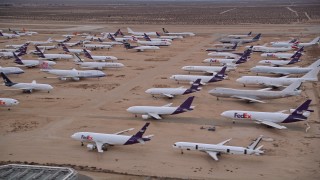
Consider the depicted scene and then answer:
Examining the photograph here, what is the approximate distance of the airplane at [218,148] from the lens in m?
50.3

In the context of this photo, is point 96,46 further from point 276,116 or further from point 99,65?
point 276,116

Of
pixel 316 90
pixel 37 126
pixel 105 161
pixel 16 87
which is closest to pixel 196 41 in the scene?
pixel 316 90

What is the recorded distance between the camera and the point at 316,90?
85.2 meters

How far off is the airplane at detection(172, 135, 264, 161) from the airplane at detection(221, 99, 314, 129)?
9.97 metres

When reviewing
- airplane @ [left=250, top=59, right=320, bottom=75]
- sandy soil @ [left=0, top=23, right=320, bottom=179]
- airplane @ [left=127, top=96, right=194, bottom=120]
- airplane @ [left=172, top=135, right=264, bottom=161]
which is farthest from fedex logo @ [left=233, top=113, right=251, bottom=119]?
airplane @ [left=250, top=59, right=320, bottom=75]

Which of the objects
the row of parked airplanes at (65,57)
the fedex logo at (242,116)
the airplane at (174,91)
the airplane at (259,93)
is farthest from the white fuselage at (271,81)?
the row of parked airplanes at (65,57)

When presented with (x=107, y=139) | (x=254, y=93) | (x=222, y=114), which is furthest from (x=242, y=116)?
(x=107, y=139)

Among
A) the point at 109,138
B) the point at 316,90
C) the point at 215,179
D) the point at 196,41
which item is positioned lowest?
Answer: the point at 215,179

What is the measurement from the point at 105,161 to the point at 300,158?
26.2 meters

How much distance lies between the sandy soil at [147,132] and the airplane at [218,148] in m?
1.10

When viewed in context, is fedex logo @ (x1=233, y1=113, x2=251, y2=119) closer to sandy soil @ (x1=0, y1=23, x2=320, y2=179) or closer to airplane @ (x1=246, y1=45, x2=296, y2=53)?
sandy soil @ (x1=0, y1=23, x2=320, y2=179)

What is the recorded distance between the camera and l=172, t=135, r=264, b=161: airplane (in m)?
50.3

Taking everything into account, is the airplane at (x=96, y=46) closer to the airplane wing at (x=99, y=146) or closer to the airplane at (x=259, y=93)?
the airplane at (x=259, y=93)

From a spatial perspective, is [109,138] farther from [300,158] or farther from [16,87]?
[16,87]
